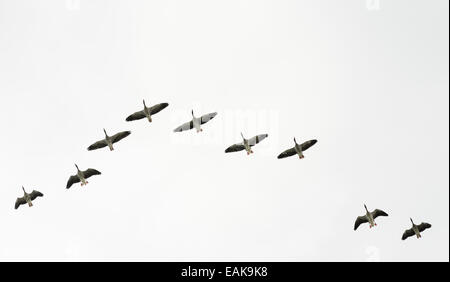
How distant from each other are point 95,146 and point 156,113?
442 inches

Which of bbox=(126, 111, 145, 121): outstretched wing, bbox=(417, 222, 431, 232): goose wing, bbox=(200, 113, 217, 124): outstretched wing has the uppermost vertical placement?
bbox=(126, 111, 145, 121): outstretched wing

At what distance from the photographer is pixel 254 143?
11269cm

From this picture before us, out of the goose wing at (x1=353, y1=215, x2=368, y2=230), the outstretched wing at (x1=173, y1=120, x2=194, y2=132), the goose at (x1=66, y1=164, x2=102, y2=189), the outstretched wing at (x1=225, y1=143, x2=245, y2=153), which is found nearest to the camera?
the outstretched wing at (x1=173, y1=120, x2=194, y2=132)

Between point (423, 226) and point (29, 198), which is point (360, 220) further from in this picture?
point (29, 198)

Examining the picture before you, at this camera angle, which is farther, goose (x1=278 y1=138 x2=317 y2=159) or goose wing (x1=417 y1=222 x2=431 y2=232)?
goose wing (x1=417 y1=222 x2=431 y2=232)

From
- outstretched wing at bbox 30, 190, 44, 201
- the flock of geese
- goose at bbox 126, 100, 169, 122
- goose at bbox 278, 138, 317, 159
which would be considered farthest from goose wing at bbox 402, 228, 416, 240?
outstretched wing at bbox 30, 190, 44, 201

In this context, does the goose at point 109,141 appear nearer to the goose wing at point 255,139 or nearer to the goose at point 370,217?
the goose wing at point 255,139

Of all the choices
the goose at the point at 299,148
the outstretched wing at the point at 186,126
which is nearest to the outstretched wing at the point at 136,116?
the outstretched wing at the point at 186,126

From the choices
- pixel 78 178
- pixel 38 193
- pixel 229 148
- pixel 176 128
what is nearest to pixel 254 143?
pixel 229 148

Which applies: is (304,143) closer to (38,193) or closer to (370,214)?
(370,214)

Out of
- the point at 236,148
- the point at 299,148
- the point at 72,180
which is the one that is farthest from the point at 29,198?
the point at 299,148

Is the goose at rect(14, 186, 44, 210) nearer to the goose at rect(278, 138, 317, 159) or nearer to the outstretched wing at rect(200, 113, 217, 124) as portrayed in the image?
the outstretched wing at rect(200, 113, 217, 124)
